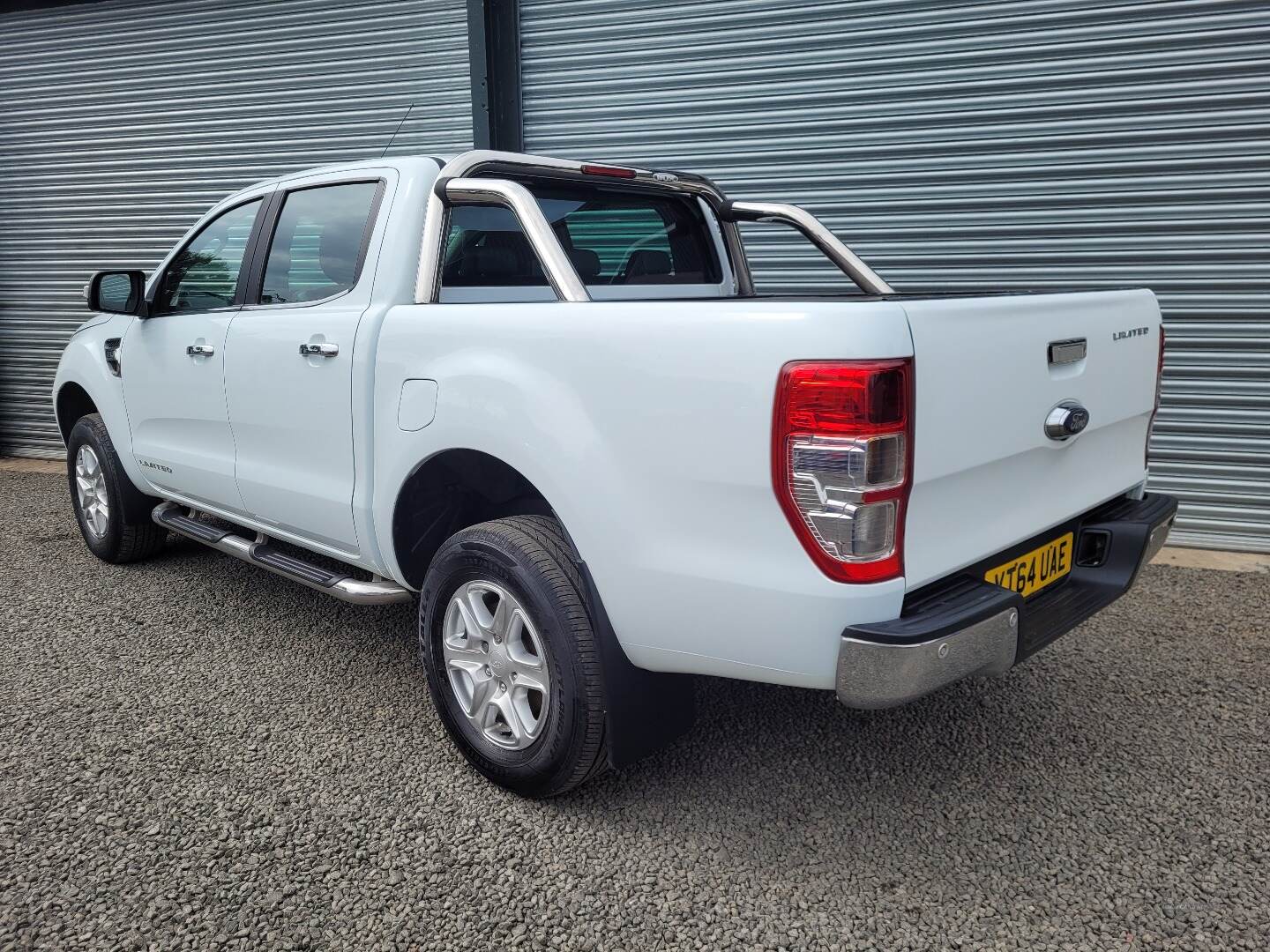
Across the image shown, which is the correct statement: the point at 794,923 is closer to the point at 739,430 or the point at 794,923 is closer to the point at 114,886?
the point at 739,430

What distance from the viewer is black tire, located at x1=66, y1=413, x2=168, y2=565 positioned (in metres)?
4.45

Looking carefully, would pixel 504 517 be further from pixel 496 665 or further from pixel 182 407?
pixel 182 407

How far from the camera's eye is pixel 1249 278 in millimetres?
4891

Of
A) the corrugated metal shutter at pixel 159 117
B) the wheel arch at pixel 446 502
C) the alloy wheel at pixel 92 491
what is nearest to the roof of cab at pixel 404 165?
the wheel arch at pixel 446 502

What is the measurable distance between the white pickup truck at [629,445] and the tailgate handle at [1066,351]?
0.02 meters

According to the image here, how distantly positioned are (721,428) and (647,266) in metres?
1.69

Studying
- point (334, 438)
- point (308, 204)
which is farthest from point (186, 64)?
point (334, 438)

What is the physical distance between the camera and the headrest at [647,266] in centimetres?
343

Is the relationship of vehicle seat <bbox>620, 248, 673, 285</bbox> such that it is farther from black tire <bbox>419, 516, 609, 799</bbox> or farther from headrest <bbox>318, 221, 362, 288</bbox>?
black tire <bbox>419, 516, 609, 799</bbox>

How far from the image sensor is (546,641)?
237 centimetres

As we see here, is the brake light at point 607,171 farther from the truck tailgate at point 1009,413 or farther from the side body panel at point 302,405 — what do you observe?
the truck tailgate at point 1009,413

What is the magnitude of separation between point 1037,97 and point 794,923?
185 inches

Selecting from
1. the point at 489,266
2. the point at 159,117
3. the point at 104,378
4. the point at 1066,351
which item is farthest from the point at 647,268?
the point at 159,117

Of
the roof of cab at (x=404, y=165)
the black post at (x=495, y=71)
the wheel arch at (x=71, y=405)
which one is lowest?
the wheel arch at (x=71, y=405)
